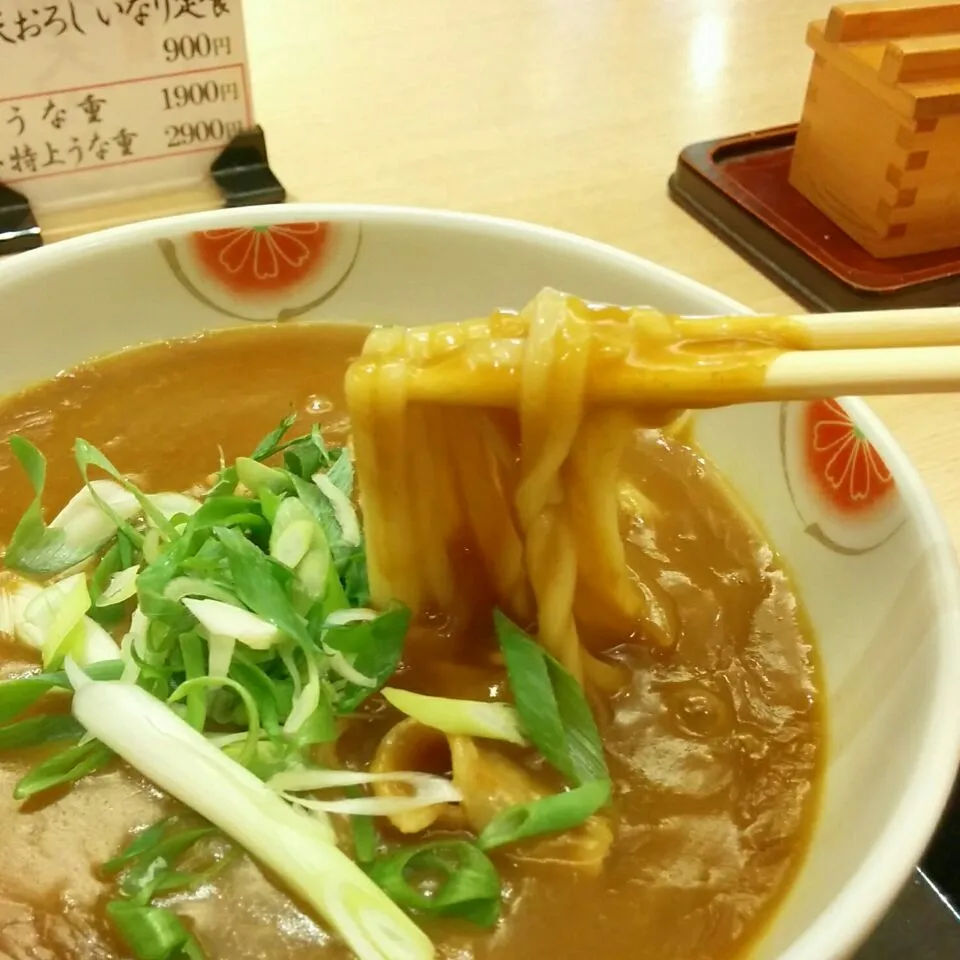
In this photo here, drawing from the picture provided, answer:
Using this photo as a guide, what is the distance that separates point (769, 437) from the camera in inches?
51.4

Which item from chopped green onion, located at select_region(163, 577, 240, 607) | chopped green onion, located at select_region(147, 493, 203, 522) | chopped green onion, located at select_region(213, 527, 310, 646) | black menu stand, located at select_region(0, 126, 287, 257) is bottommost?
chopped green onion, located at select_region(147, 493, 203, 522)

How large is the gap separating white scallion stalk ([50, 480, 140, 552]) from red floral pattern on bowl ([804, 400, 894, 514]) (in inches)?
31.6

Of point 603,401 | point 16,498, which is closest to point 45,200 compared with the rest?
point 16,498

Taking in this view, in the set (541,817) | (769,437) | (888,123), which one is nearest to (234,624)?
(541,817)

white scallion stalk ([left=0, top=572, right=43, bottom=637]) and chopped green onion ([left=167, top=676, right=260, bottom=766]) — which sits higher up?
chopped green onion ([left=167, top=676, right=260, bottom=766])

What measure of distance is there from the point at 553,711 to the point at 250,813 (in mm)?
293

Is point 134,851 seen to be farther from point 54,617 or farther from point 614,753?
point 614,753

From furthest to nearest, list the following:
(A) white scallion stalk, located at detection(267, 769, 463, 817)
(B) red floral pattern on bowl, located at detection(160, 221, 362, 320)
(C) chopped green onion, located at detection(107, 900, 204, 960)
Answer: (B) red floral pattern on bowl, located at detection(160, 221, 362, 320), (A) white scallion stalk, located at detection(267, 769, 463, 817), (C) chopped green onion, located at detection(107, 900, 204, 960)

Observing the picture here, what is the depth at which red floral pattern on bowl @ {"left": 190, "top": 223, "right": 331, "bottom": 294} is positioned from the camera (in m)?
1.47

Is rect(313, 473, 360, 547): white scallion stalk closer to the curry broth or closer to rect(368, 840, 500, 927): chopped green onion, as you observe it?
the curry broth

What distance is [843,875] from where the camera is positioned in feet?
2.86

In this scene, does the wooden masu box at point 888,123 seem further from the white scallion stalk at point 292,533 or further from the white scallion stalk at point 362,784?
the white scallion stalk at point 362,784

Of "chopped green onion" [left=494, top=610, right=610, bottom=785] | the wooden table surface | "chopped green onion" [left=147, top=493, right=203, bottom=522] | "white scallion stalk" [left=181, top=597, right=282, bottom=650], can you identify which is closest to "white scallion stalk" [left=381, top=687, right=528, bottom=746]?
"chopped green onion" [left=494, top=610, right=610, bottom=785]

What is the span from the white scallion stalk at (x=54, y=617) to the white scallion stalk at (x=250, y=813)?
1.8 inches
